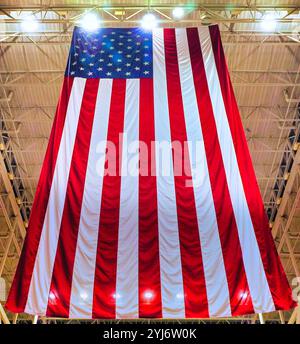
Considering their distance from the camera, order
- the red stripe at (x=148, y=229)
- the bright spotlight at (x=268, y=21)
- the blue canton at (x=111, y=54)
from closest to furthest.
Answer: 1. the red stripe at (x=148, y=229)
2. the blue canton at (x=111, y=54)
3. the bright spotlight at (x=268, y=21)

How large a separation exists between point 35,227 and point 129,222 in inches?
49.1

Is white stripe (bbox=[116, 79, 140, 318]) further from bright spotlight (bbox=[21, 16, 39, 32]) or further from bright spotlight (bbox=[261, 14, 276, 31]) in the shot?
bright spotlight (bbox=[261, 14, 276, 31])

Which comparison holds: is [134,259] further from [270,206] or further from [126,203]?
[270,206]

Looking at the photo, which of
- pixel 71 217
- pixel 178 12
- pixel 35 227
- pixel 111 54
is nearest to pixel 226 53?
pixel 178 12

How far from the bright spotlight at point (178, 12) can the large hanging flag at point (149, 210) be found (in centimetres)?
438

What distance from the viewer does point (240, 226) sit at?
17.5ft

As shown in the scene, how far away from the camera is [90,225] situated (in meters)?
5.34

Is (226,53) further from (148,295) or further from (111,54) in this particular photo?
(148,295)

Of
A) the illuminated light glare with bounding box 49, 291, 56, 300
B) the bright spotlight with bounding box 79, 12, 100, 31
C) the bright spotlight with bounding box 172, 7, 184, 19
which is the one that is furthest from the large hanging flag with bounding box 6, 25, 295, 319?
the bright spotlight with bounding box 172, 7, 184, 19

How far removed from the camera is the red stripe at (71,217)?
4.81 metres

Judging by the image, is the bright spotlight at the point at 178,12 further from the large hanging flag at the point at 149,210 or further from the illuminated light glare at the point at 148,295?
the illuminated light glare at the point at 148,295

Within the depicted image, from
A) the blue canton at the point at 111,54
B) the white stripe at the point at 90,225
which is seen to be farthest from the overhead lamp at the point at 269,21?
the white stripe at the point at 90,225

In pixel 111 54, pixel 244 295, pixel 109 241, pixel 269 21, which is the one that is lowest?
pixel 244 295
